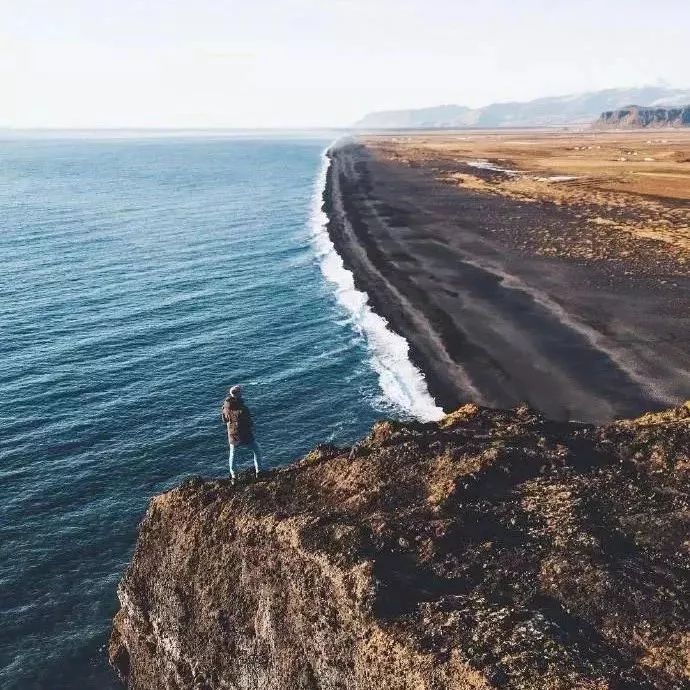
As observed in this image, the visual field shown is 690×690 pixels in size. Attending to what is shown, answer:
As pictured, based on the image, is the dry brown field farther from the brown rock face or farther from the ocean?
the brown rock face

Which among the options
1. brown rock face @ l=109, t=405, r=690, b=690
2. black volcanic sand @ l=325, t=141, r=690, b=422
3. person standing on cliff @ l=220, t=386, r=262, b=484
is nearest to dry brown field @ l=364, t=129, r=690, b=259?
black volcanic sand @ l=325, t=141, r=690, b=422

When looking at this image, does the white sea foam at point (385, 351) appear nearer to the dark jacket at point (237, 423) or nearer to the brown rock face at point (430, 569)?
the dark jacket at point (237, 423)

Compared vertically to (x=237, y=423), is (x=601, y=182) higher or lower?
lower

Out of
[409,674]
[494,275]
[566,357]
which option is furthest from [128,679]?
[494,275]

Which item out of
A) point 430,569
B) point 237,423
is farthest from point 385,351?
point 430,569

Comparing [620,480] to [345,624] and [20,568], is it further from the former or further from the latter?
[20,568]

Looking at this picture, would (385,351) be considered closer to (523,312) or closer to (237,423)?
(523,312)

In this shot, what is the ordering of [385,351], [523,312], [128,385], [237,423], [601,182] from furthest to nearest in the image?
[601,182] < [523,312] < [385,351] < [128,385] < [237,423]
